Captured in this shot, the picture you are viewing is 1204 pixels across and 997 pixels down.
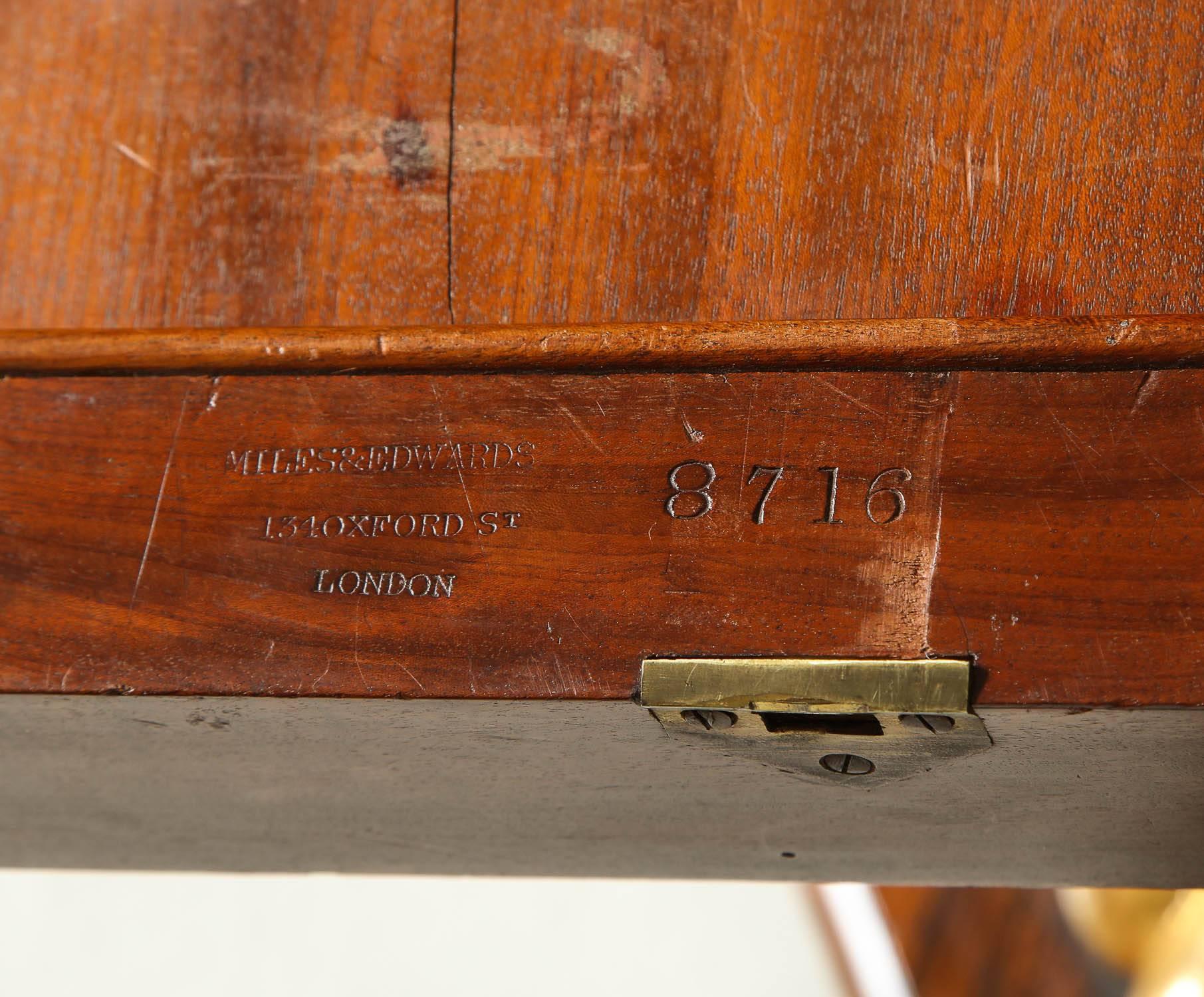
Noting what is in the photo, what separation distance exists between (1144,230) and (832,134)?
15 cm

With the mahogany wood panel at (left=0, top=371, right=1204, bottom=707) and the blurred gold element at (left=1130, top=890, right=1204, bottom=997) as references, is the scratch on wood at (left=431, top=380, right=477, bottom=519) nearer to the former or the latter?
the mahogany wood panel at (left=0, top=371, right=1204, bottom=707)

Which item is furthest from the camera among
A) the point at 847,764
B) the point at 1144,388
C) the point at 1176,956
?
the point at 1176,956

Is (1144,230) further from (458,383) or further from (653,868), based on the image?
(653,868)

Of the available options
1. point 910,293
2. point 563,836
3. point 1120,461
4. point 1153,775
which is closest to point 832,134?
point 910,293

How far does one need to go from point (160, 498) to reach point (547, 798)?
276 millimetres

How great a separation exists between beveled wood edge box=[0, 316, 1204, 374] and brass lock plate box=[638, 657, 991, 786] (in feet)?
0.43

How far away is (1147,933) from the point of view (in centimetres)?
119

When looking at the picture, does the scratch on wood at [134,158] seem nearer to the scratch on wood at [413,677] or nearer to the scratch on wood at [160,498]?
the scratch on wood at [160,498]

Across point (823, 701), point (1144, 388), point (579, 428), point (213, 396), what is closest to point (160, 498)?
point (213, 396)

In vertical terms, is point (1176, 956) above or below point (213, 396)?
below

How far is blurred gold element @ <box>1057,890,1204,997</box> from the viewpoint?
1.15m

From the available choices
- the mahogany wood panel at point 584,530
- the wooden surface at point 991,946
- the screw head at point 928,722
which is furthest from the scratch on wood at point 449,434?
the wooden surface at point 991,946

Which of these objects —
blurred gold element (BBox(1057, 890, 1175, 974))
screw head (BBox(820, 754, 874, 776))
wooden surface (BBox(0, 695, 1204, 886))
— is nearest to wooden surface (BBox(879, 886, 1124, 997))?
blurred gold element (BBox(1057, 890, 1175, 974))

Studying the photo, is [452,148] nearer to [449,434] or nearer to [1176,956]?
[449,434]
